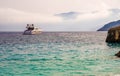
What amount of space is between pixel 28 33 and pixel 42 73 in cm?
15254

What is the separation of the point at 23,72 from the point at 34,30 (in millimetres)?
152587

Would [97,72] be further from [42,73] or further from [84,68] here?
[42,73]

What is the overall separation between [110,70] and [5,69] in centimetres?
1119

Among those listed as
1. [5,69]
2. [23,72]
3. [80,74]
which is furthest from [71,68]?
[5,69]

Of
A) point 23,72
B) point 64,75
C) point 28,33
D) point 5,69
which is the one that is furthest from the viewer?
point 28,33

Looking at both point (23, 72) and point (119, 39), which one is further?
point (119, 39)

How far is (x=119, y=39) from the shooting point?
75.0m

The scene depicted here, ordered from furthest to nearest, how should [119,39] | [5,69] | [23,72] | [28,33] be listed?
[28,33] < [119,39] < [5,69] < [23,72]

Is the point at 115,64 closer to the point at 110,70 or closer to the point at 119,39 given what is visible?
the point at 110,70

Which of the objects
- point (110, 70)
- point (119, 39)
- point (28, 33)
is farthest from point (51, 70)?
point (28, 33)

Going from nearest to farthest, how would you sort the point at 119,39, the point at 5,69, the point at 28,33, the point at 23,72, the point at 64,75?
the point at 64,75 → the point at 23,72 → the point at 5,69 → the point at 119,39 → the point at 28,33

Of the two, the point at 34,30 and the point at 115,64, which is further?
the point at 34,30

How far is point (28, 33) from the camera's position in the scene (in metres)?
177

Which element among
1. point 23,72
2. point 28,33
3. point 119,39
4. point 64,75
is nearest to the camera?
point 64,75
